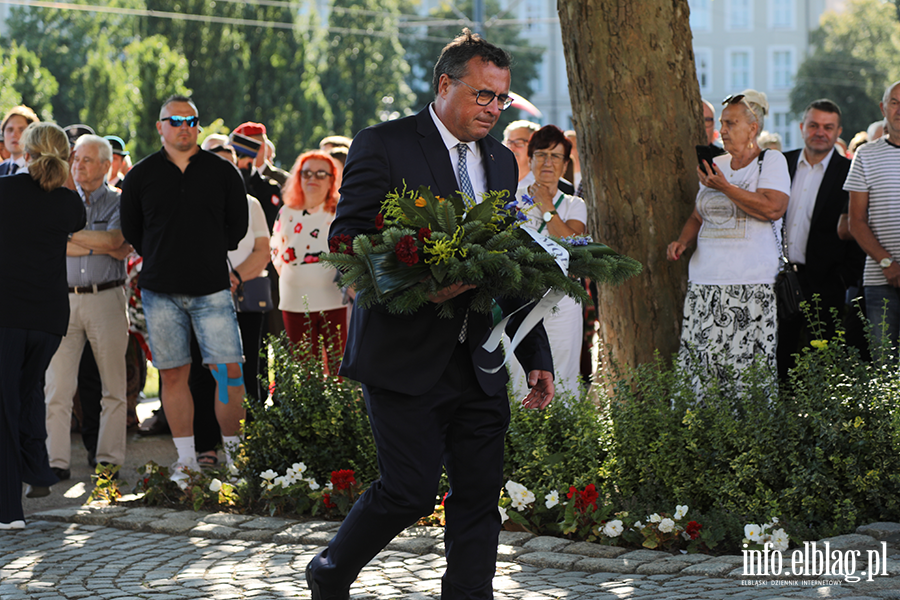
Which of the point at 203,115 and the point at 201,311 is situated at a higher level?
the point at 203,115

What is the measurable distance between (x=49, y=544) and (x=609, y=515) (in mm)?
3072

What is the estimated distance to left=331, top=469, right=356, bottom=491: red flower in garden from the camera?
20.6 ft

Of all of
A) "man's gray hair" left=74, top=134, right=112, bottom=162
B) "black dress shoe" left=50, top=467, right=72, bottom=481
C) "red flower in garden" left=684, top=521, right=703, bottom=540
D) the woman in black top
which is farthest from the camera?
"man's gray hair" left=74, top=134, right=112, bottom=162

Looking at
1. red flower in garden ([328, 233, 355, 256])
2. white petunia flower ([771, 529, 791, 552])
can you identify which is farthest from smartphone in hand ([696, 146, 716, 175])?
red flower in garden ([328, 233, 355, 256])

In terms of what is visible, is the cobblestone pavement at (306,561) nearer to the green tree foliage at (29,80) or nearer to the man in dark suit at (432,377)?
the man in dark suit at (432,377)

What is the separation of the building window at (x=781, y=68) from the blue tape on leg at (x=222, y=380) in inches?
2736

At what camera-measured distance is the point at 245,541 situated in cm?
597

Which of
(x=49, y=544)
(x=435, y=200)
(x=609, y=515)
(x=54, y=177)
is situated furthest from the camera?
(x=54, y=177)

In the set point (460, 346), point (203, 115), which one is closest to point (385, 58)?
point (203, 115)

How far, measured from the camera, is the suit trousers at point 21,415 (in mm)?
6379

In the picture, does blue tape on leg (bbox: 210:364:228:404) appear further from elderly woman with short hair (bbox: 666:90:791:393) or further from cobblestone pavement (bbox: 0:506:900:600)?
elderly woman with short hair (bbox: 666:90:791:393)

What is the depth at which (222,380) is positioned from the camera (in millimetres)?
7496

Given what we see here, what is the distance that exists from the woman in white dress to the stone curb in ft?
7.06

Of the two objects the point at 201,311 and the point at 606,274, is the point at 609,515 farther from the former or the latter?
the point at 201,311
